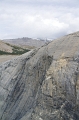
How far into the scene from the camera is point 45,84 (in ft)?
57.9

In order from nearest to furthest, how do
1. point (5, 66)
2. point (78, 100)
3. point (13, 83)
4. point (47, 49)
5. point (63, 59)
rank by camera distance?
point (78, 100)
point (63, 59)
point (47, 49)
point (13, 83)
point (5, 66)

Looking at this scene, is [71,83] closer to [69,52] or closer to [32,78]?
[69,52]

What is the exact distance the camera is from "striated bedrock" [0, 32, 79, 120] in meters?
16.8

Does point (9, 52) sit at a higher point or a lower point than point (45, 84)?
lower

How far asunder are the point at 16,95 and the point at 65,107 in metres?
4.86

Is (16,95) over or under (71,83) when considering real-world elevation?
under

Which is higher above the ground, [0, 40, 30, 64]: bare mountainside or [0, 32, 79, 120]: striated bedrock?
[0, 32, 79, 120]: striated bedrock

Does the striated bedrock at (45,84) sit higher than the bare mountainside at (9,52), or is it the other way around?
the striated bedrock at (45,84)

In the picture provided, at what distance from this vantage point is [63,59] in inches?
701

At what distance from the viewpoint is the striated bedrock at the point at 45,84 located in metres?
16.8

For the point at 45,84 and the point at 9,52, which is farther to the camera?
the point at 9,52

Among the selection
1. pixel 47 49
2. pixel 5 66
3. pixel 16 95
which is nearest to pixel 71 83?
pixel 47 49

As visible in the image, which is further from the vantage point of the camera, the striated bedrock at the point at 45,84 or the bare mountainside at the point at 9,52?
the bare mountainside at the point at 9,52

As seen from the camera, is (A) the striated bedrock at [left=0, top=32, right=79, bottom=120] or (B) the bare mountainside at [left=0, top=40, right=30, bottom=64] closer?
(A) the striated bedrock at [left=0, top=32, right=79, bottom=120]
